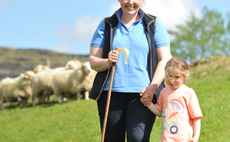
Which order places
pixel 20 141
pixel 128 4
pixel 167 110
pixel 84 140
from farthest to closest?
1. pixel 20 141
2. pixel 84 140
3. pixel 128 4
4. pixel 167 110

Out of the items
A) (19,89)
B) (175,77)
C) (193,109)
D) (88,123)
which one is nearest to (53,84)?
(19,89)

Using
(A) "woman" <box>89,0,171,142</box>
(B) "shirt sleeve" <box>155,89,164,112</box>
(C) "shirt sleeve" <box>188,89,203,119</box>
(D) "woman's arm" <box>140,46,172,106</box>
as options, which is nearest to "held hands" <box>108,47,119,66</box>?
(A) "woman" <box>89,0,171,142</box>

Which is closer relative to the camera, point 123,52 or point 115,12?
point 123,52

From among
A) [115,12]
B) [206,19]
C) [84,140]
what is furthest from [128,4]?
[206,19]

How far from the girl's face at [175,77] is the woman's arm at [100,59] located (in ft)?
1.67

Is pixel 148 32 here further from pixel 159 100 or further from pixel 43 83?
pixel 43 83

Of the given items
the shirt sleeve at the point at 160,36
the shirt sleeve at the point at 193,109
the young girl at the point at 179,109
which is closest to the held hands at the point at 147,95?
the young girl at the point at 179,109

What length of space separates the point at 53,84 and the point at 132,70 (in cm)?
1154

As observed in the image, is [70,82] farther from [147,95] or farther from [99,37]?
[147,95]

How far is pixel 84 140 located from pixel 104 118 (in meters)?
3.79

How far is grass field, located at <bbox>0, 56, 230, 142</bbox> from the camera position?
5.01m

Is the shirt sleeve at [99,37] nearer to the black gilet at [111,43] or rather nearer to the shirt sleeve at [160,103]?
the black gilet at [111,43]

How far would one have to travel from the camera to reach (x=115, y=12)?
118 inches

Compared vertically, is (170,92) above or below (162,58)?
below
